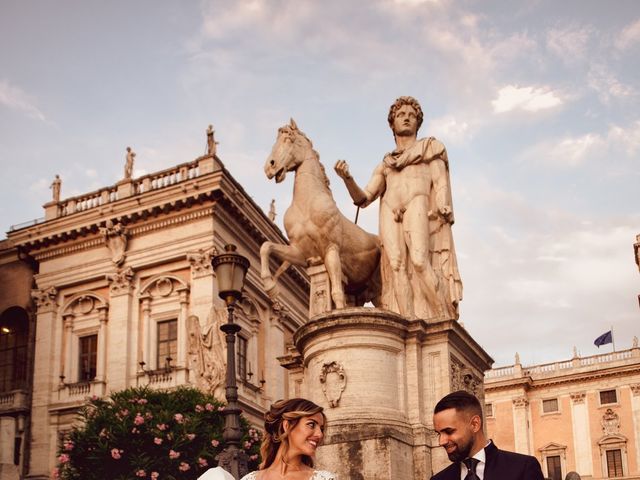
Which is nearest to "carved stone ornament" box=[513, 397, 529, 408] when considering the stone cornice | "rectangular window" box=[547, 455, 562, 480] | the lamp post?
the stone cornice

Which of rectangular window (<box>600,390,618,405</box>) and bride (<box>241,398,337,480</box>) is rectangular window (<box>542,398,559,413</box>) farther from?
bride (<box>241,398,337,480</box>)

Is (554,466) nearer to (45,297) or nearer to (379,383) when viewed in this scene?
(45,297)

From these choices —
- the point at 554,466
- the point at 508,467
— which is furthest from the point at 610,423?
the point at 508,467

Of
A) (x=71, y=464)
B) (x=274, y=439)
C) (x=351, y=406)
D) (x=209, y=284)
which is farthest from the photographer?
(x=209, y=284)

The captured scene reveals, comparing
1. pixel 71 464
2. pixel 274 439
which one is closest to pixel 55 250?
pixel 71 464

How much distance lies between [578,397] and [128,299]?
3613 centimetres

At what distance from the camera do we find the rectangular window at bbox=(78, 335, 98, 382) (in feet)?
119

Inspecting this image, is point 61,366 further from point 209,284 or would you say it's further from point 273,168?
point 273,168

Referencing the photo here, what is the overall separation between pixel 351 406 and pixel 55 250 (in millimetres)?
30040

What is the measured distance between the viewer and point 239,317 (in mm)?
35594

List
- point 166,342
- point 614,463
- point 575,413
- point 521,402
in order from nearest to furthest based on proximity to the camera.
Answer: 1. point 166,342
2. point 614,463
3. point 575,413
4. point 521,402

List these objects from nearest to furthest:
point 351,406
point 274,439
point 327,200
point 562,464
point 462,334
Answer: point 274,439, point 351,406, point 462,334, point 327,200, point 562,464

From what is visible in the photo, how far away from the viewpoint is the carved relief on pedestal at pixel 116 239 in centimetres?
3622

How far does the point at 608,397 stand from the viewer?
6109 cm
